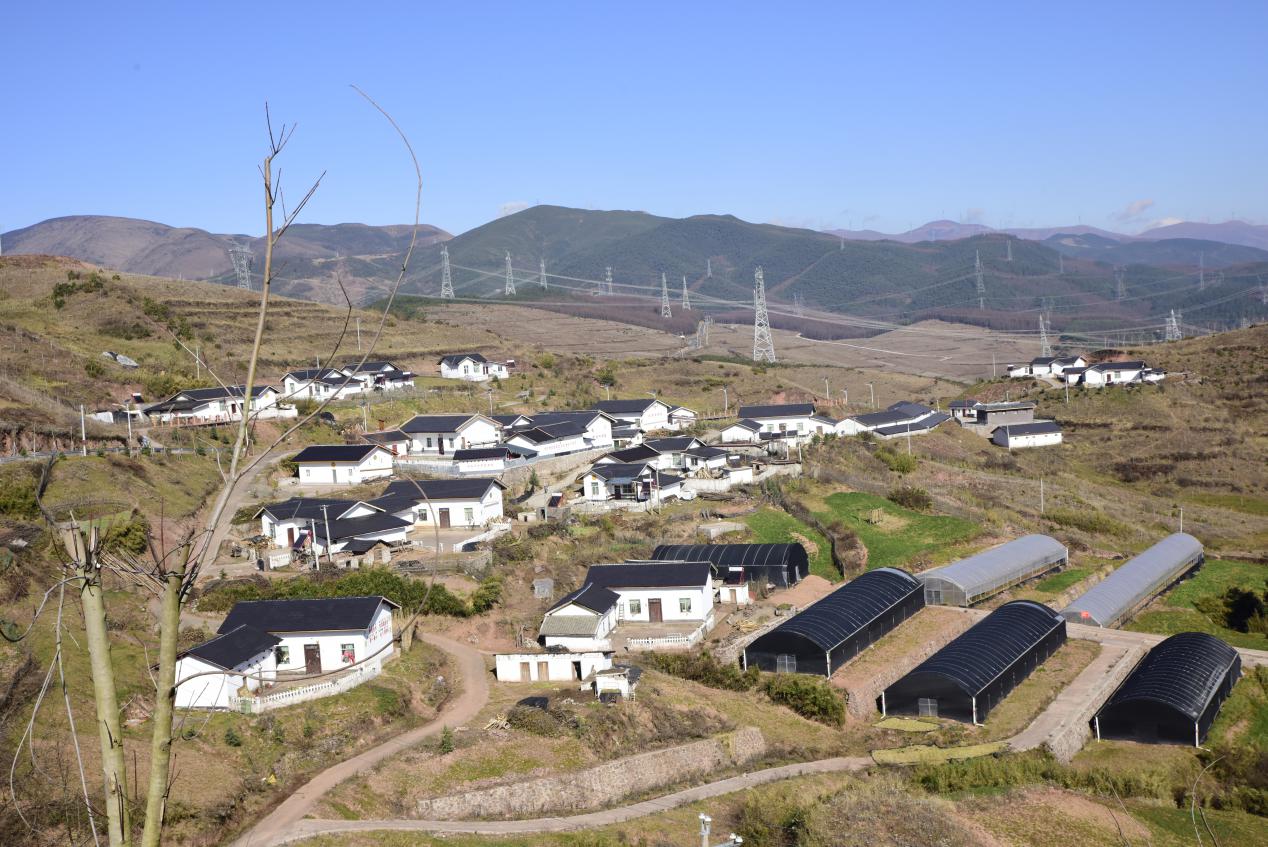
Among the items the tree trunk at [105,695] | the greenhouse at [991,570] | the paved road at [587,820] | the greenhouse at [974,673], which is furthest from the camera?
the greenhouse at [991,570]

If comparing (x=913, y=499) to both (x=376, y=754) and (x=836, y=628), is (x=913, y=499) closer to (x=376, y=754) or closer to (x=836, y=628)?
(x=836, y=628)

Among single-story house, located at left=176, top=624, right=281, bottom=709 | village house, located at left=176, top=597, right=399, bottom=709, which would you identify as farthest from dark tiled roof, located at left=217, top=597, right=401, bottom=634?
single-story house, located at left=176, top=624, right=281, bottom=709

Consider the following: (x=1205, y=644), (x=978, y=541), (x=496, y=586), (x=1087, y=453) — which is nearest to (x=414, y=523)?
(x=496, y=586)

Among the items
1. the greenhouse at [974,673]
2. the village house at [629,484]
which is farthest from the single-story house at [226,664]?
the village house at [629,484]

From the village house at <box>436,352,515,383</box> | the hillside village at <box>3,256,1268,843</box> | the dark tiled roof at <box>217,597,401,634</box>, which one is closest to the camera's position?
the hillside village at <box>3,256,1268,843</box>

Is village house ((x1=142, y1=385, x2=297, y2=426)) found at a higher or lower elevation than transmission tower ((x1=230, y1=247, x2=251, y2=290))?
lower

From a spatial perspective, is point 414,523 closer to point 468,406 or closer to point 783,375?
point 468,406

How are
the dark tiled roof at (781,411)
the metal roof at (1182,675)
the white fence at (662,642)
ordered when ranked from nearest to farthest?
the metal roof at (1182,675) → the white fence at (662,642) → the dark tiled roof at (781,411)

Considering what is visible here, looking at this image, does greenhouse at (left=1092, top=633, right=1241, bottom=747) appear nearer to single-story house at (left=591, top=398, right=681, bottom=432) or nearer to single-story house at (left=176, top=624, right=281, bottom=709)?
single-story house at (left=176, top=624, right=281, bottom=709)

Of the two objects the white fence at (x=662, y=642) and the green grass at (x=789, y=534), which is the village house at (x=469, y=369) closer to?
the green grass at (x=789, y=534)
